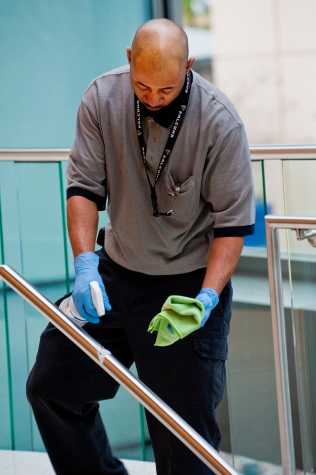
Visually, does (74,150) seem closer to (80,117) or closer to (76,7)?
(80,117)

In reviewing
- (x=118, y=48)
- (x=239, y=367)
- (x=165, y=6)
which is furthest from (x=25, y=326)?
(x=165, y=6)

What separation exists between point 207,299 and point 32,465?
5.02 ft

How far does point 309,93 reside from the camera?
12844mm

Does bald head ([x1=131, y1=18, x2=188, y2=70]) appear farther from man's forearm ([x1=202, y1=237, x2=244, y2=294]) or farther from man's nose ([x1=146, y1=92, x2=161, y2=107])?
man's forearm ([x1=202, y1=237, x2=244, y2=294])

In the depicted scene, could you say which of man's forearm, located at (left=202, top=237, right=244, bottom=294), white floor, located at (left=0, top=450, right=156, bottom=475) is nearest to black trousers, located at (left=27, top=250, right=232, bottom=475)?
man's forearm, located at (left=202, top=237, right=244, bottom=294)

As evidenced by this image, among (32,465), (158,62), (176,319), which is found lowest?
(32,465)

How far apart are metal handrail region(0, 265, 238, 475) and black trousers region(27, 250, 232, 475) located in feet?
0.67

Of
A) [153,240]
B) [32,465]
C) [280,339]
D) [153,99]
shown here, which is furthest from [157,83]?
[32,465]

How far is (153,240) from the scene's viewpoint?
2.77 meters

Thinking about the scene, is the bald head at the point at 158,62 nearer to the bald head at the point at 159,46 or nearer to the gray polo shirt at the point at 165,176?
the bald head at the point at 159,46

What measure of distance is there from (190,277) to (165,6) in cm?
322

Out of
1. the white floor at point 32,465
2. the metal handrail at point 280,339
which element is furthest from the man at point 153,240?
the white floor at point 32,465

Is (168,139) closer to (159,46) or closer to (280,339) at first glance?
(159,46)

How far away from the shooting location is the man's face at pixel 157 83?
2557mm
